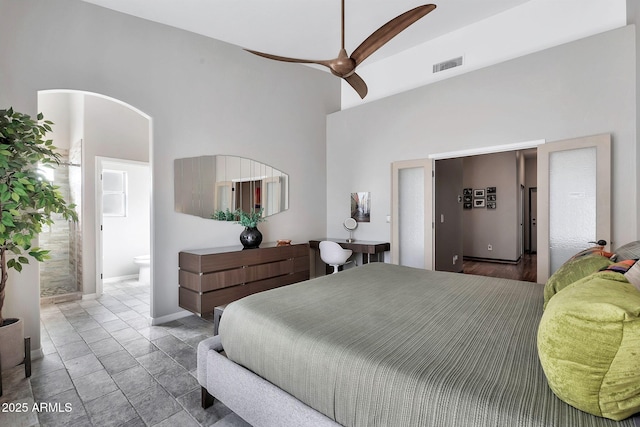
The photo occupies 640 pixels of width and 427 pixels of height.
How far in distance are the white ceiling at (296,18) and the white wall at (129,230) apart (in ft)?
8.83

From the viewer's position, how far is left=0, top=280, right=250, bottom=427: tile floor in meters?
1.86

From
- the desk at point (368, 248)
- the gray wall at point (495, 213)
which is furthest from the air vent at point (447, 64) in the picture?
the gray wall at point (495, 213)

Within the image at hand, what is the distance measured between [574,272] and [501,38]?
3.50m

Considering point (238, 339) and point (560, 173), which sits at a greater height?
point (560, 173)

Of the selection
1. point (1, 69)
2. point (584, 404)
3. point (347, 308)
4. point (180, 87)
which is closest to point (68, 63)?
point (1, 69)

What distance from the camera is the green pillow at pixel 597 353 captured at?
817 millimetres

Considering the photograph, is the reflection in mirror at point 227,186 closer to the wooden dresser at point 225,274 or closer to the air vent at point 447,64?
the wooden dresser at point 225,274

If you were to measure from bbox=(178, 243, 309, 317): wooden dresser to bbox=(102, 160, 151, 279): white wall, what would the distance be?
8.19 feet

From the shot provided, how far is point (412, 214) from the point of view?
439cm

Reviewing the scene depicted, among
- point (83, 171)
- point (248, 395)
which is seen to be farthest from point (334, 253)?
point (83, 171)

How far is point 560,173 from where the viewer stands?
3225 millimetres

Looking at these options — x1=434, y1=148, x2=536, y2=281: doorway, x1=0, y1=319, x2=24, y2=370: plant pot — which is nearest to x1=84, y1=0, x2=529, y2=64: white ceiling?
x1=434, y1=148, x2=536, y2=281: doorway

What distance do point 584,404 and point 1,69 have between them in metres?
4.22

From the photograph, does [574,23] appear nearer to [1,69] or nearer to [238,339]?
[238,339]
